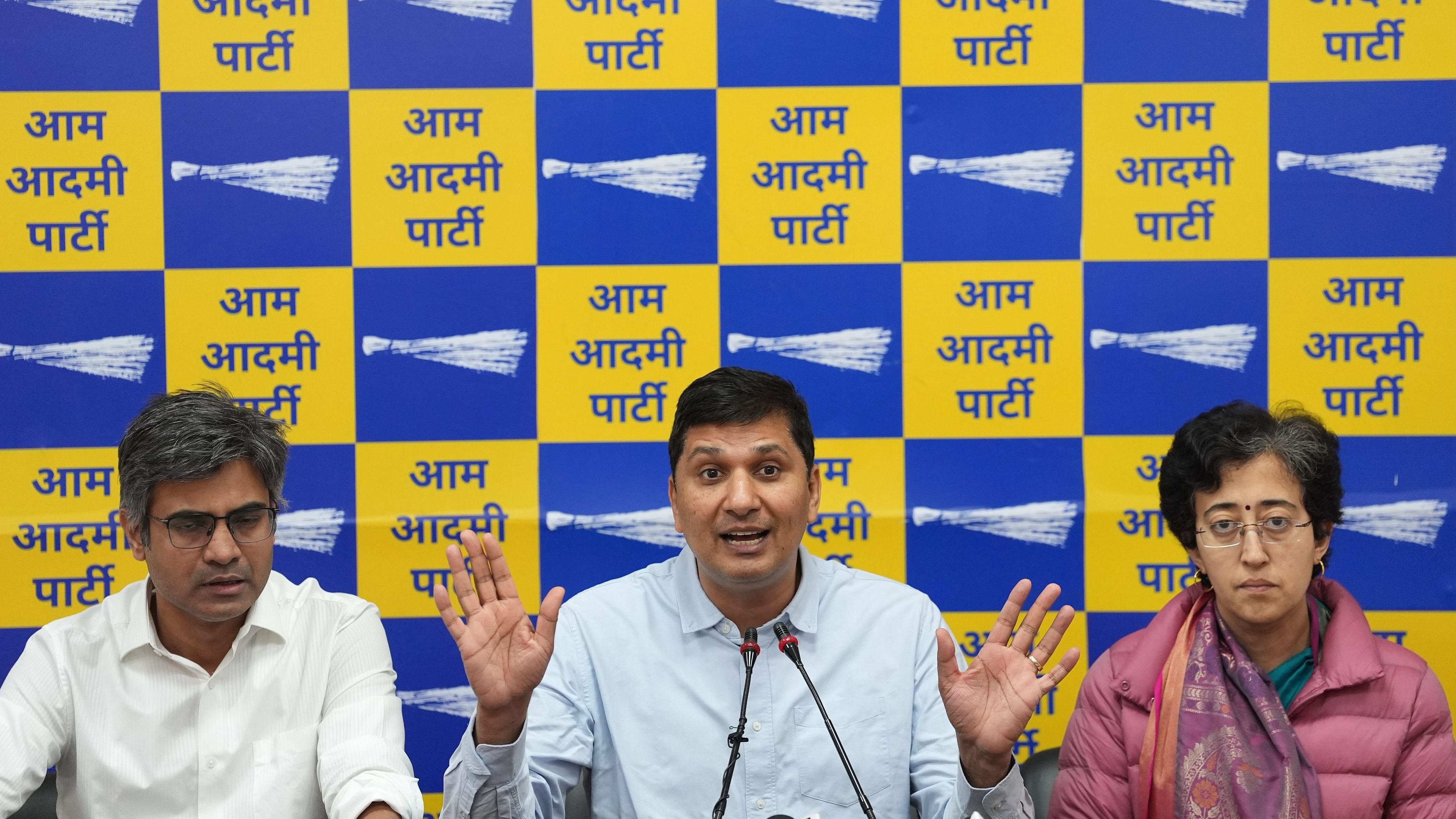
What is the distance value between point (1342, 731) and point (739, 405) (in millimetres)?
1263

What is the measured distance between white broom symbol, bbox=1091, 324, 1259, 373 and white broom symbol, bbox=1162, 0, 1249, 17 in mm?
758

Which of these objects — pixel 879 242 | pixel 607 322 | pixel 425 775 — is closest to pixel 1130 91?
pixel 879 242

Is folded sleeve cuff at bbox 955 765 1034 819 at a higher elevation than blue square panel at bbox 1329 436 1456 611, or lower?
lower

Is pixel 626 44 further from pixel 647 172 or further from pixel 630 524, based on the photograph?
pixel 630 524

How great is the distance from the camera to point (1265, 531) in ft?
6.95

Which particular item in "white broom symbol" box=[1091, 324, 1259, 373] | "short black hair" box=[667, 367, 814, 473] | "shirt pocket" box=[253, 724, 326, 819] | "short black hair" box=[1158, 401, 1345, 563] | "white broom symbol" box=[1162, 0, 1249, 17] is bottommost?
"shirt pocket" box=[253, 724, 326, 819]

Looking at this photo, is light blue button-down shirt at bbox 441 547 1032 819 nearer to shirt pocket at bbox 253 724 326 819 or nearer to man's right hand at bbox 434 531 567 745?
man's right hand at bbox 434 531 567 745

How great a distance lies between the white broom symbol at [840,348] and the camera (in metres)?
2.72

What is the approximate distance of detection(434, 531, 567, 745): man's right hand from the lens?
186 centimetres

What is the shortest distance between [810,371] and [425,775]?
4.53 feet

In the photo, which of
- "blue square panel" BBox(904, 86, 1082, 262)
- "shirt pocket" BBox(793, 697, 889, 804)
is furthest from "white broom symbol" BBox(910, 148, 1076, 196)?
"shirt pocket" BBox(793, 697, 889, 804)

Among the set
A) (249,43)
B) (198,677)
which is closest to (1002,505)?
(198,677)

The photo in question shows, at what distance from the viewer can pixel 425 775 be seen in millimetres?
2787

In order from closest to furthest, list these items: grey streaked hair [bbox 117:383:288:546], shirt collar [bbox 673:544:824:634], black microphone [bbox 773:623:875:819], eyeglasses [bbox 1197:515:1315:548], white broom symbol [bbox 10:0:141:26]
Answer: black microphone [bbox 773:623:875:819]
grey streaked hair [bbox 117:383:288:546]
eyeglasses [bbox 1197:515:1315:548]
shirt collar [bbox 673:544:824:634]
white broom symbol [bbox 10:0:141:26]
